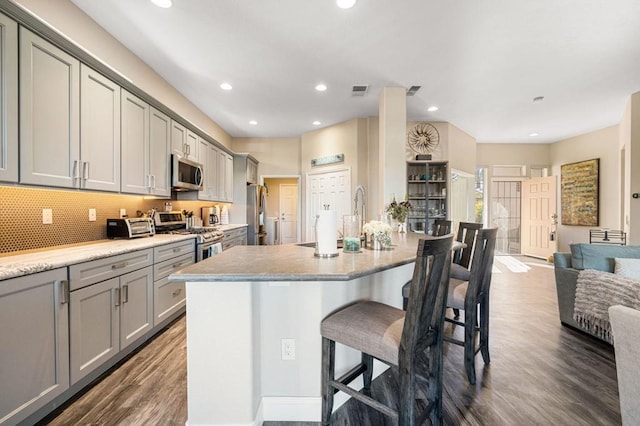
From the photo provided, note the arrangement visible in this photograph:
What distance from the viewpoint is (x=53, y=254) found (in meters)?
1.92

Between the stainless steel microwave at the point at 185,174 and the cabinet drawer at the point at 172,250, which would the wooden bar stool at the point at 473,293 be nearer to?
the cabinet drawer at the point at 172,250

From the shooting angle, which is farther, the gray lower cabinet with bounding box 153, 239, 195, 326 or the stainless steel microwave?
the stainless steel microwave

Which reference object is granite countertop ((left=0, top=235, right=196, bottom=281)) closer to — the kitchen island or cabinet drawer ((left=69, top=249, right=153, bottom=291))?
cabinet drawer ((left=69, top=249, right=153, bottom=291))

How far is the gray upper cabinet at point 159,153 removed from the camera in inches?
121

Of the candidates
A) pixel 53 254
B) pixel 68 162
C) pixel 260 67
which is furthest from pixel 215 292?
pixel 260 67

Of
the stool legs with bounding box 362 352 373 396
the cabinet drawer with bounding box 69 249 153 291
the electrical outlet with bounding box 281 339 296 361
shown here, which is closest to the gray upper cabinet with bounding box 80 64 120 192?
the cabinet drawer with bounding box 69 249 153 291

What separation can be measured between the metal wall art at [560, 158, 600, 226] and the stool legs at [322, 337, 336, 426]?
735cm

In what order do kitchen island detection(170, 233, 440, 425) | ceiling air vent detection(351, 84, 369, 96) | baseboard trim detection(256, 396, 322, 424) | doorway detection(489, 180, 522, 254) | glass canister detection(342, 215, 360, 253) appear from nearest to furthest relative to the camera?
1. kitchen island detection(170, 233, 440, 425)
2. baseboard trim detection(256, 396, 322, 424)
3. glass canister detection(342, 215, 360, 253)
4. ceiling air vent detection(351, 84, 369, 96)
5. doorway detection(489, 180, 522, 254)

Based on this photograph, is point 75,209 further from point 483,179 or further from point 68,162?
point 483,179

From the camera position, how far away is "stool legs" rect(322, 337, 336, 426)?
1.50 meters

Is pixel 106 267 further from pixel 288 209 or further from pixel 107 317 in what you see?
pixel 288 209

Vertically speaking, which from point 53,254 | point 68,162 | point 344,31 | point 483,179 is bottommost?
point 53,254

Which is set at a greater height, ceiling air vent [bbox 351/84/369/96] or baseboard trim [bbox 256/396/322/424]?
ceiling air vent [bbox 351/84/369/96]

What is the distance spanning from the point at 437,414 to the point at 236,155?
5485 millimetres
